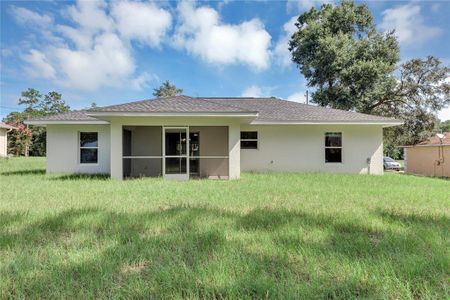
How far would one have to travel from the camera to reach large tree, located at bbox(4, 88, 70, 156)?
109 feet

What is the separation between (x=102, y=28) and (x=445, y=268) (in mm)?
17503

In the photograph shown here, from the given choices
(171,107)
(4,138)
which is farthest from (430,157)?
(4,138)

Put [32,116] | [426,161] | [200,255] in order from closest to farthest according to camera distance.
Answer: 1. [200,255]
2. [426,161]
3. [32,116]

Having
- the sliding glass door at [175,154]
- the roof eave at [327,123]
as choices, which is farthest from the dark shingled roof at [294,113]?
the sliding glass door at [175,154]

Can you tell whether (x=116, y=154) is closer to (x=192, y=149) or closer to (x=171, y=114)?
(x=171, y=114)

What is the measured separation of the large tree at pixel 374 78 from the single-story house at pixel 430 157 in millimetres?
1544

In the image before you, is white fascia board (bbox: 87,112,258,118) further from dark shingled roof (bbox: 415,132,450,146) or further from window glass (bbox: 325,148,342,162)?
dark shingled roof (bbox: 415,132,450,146)

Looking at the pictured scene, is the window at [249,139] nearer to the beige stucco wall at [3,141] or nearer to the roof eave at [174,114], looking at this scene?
the roof eave at [174,114]

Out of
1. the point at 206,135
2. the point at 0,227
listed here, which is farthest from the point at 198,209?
the point at 206,135

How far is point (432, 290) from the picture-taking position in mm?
2562

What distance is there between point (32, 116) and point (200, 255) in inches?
2005

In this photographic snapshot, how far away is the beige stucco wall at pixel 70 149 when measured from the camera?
13.1 m

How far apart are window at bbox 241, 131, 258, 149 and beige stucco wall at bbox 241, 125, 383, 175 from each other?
21cm

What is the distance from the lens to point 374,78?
20688 millimetres
